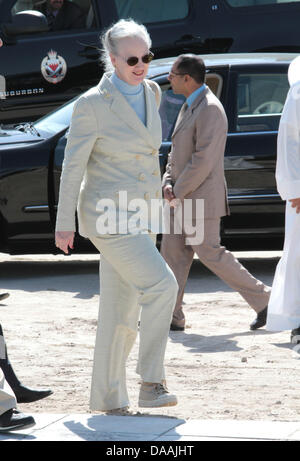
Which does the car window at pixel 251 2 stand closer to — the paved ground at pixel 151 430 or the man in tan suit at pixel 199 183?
the man in tan suit at pixel 199 183

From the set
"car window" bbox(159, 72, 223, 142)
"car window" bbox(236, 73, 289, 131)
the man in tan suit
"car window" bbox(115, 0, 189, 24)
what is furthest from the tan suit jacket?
"car window" bbox(115, 0, 189, 24)

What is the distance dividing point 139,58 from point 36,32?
5.60 meters

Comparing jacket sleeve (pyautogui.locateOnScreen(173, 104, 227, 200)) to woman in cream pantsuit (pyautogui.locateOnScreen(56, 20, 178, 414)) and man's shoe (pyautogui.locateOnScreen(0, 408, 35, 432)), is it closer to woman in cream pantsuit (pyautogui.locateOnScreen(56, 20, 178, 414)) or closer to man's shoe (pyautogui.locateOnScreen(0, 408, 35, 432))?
woman in cream pantsuit (pyautogui.locateOnScreen(56, 20, 178, 414))

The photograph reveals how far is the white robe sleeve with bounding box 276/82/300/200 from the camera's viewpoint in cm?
664

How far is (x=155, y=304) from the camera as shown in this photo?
516 centimetres

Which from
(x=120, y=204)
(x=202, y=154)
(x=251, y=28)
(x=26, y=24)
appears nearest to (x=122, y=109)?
(x=120, y=204)

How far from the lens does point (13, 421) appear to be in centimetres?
491

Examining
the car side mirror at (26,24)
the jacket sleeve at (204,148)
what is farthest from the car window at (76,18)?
the jacket sleeve at (204,148)

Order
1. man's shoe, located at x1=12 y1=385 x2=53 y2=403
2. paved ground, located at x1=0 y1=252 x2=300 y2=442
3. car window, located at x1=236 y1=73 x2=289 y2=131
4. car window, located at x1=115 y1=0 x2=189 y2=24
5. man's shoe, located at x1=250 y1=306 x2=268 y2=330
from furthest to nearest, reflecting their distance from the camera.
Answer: car window, located at x1=115 y1=0 x2=189 y2=24
car window, located at x1=236 y1=73 x2=289 y2=131
man's shoe, located at x1=250 y1=306 x2=268 y2=330
man's shoe, located at x1=12 y1=385 x2=53 y2=403
paved ground, located at x1=0 y1=252 x2=300 y2=442

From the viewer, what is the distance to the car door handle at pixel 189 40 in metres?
10.7

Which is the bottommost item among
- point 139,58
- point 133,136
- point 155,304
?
point 155,304

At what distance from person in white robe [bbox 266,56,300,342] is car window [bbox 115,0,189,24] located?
4053 mm

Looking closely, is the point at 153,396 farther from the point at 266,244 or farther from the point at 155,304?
the point at 266,244
